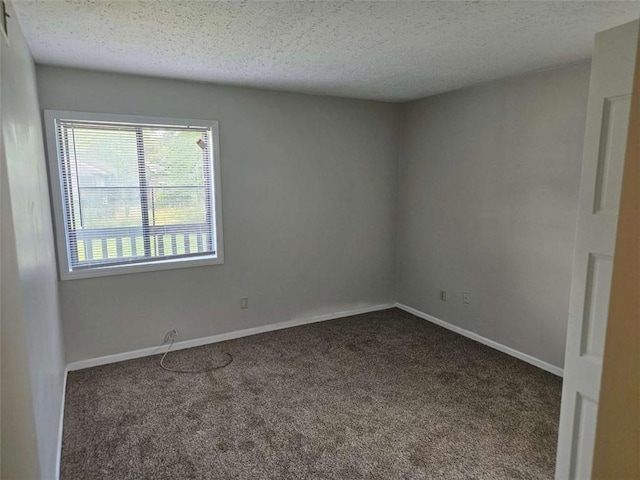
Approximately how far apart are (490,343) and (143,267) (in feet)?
10.4

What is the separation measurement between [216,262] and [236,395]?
4.24 ft

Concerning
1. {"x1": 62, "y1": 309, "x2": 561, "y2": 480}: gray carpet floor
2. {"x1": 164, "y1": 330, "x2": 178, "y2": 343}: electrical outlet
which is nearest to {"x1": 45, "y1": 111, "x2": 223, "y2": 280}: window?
{"x1": 164, "y1": 330, "x2": 178, "y2": 343}: electrical outlet

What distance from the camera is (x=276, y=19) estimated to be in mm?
2000

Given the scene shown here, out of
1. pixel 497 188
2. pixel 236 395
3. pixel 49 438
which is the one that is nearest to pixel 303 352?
pixel 236 395

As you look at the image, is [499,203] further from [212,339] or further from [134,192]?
[134,192]

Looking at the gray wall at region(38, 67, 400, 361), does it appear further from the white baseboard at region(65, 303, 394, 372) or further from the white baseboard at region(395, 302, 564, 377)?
the white baseboard at region(395, 302, 564, 377)

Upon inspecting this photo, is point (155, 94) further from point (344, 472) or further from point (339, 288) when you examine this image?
point (344, 472)

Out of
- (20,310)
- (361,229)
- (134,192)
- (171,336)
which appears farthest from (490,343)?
(20,310)

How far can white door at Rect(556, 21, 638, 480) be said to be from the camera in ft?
4.36

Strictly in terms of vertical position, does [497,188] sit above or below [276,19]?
below

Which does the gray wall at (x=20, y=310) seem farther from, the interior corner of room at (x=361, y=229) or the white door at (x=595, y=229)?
the white door at (x=595, y=229)

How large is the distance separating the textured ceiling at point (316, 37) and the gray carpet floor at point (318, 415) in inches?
91.4

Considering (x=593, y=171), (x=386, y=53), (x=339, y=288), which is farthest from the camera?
(x=339, y=288)

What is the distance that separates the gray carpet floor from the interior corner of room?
0.08 meters
